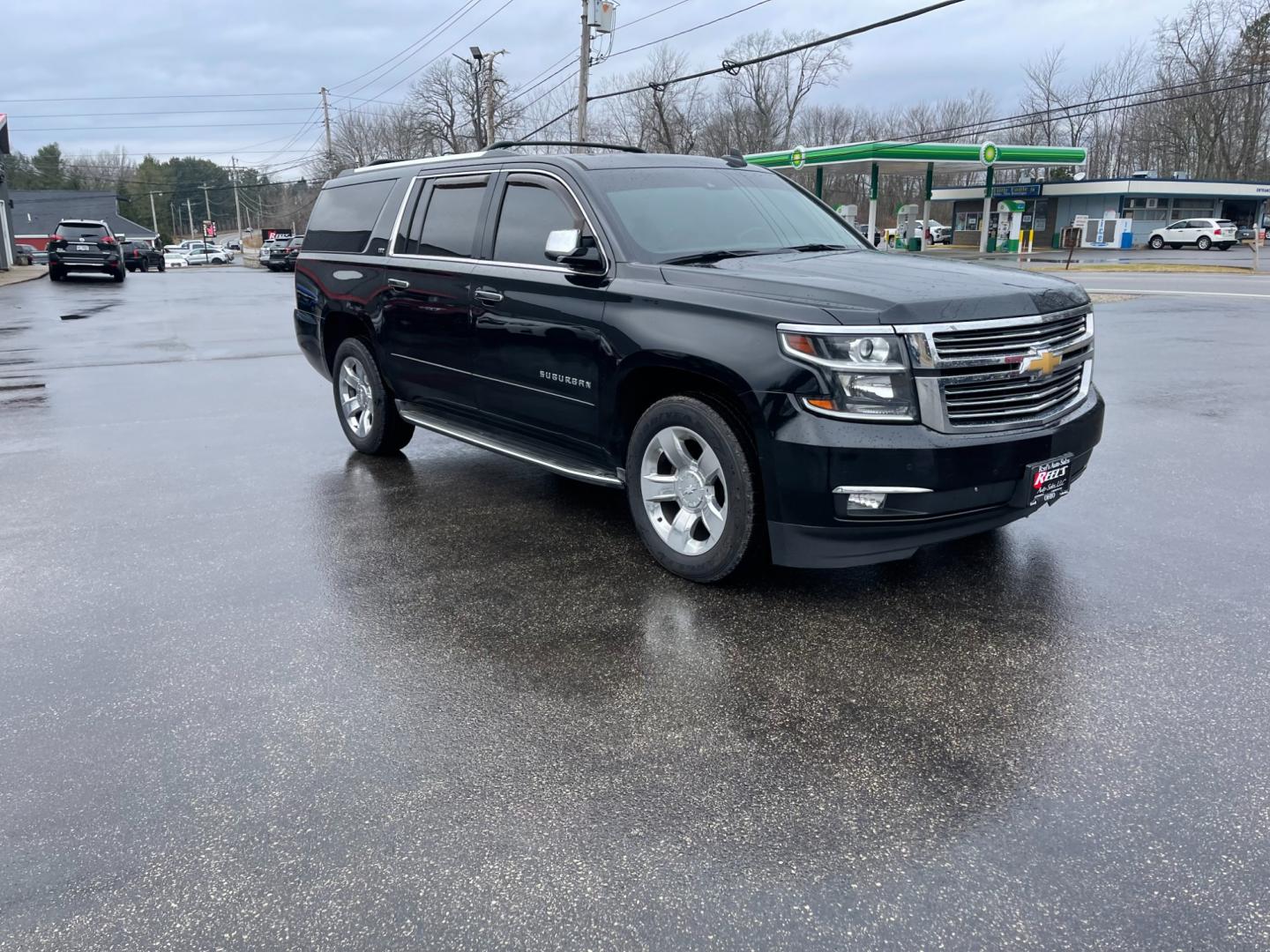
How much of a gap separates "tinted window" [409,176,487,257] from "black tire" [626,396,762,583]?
191cm

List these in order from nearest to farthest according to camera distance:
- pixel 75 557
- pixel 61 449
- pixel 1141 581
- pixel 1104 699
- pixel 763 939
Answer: pixel 763 939 < pixel 1104 699 < pixel 1141 581 < pixel 75 557 < pixel 61 449

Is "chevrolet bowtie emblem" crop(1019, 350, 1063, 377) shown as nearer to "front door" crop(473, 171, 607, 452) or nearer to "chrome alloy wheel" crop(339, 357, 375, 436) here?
"front door" crop(473, 171, 607, 452)

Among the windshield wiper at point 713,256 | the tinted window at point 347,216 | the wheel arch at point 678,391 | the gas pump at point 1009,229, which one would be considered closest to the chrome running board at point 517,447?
the wheel arch at point 678,391

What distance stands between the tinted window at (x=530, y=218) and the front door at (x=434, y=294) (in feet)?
0.80

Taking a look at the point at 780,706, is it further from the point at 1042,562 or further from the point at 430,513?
the point at 430,513

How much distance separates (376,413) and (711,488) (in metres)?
3.41

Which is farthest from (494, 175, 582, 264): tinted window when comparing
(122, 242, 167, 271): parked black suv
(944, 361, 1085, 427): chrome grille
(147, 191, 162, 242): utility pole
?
(147, 191, 162, 242): utility pole

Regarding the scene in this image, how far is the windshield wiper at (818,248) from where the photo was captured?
5.37 meters

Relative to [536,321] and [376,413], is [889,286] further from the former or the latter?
[376,413]

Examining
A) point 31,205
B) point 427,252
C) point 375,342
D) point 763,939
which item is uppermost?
point 31,205

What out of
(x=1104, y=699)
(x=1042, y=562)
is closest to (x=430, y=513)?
(x=1042, y=562)

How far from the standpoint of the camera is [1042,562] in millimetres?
4914

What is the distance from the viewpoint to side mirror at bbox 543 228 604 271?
15.8 ft

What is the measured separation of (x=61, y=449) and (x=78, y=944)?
251 inches
